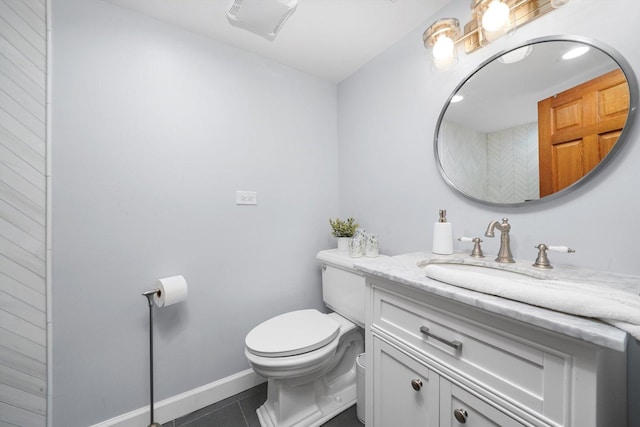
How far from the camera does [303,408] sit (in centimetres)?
126

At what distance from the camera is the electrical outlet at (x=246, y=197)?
1521 millimetres

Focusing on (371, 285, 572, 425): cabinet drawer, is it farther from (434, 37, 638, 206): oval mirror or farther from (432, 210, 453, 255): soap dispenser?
(434, 37, 638, 206): oval mirror

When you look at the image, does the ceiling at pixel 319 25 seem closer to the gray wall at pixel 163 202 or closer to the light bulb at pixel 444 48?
the gray wall at pixel 163 202

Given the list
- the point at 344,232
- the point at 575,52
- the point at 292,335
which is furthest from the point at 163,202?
the point at 575,52

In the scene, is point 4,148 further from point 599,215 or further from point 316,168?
point 599,215

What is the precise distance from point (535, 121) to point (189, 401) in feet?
7.11

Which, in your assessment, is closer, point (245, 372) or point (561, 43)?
point (561, 43)

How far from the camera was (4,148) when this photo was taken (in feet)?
3.31

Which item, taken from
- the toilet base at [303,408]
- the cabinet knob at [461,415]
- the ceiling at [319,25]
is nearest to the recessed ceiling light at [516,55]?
the ceiling at [319,25]

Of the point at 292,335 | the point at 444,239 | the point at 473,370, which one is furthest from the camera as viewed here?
the point at 292,335

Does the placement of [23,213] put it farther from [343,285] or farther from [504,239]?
[504,239]

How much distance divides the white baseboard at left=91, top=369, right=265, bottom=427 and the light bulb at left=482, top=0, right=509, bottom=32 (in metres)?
2.18

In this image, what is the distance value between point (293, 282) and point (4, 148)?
5.04ft

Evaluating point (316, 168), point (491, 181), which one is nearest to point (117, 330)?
point (316, 168)
